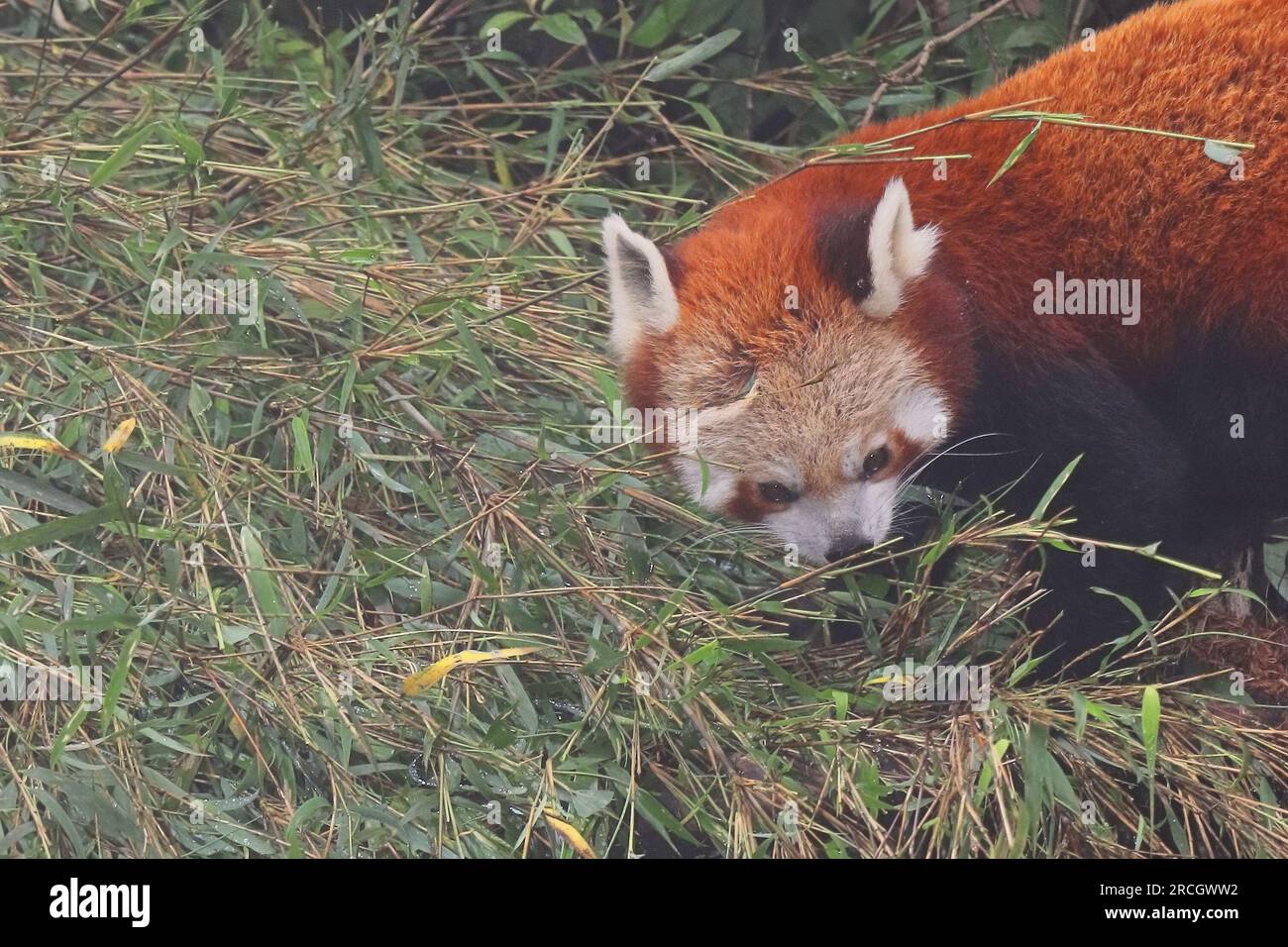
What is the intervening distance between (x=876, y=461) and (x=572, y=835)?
37.9 inches

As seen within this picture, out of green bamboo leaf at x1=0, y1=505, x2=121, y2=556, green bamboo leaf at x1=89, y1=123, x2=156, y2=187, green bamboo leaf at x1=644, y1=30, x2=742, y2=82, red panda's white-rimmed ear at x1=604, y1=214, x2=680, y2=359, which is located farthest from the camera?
green bamboo leaf at x1=644, y1=30, x2=742, y2=82

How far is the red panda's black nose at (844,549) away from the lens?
8.34 feet

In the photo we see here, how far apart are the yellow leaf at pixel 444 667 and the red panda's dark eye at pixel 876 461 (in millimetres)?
766

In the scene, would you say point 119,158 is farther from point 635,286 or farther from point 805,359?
point 805,359

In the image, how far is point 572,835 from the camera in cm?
217

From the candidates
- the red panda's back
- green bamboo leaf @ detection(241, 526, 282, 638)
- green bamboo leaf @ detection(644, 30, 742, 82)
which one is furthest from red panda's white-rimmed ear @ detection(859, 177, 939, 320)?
green bamboo leaf @ detection(241, 526, 282, 638)

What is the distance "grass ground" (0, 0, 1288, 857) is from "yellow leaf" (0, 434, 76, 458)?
48mm

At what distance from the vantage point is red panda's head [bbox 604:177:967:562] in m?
2.49

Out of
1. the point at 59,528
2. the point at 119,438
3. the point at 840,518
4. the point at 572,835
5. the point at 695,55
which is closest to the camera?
the point at 572,835

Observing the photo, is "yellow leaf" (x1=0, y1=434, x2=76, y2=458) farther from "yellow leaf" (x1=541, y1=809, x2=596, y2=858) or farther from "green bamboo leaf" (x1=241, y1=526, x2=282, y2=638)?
"yellow leaf" (x1=541, y1=809, x2=596, y2=858)

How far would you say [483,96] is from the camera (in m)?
3.62

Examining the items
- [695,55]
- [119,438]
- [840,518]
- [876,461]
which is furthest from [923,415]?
[119,438]
